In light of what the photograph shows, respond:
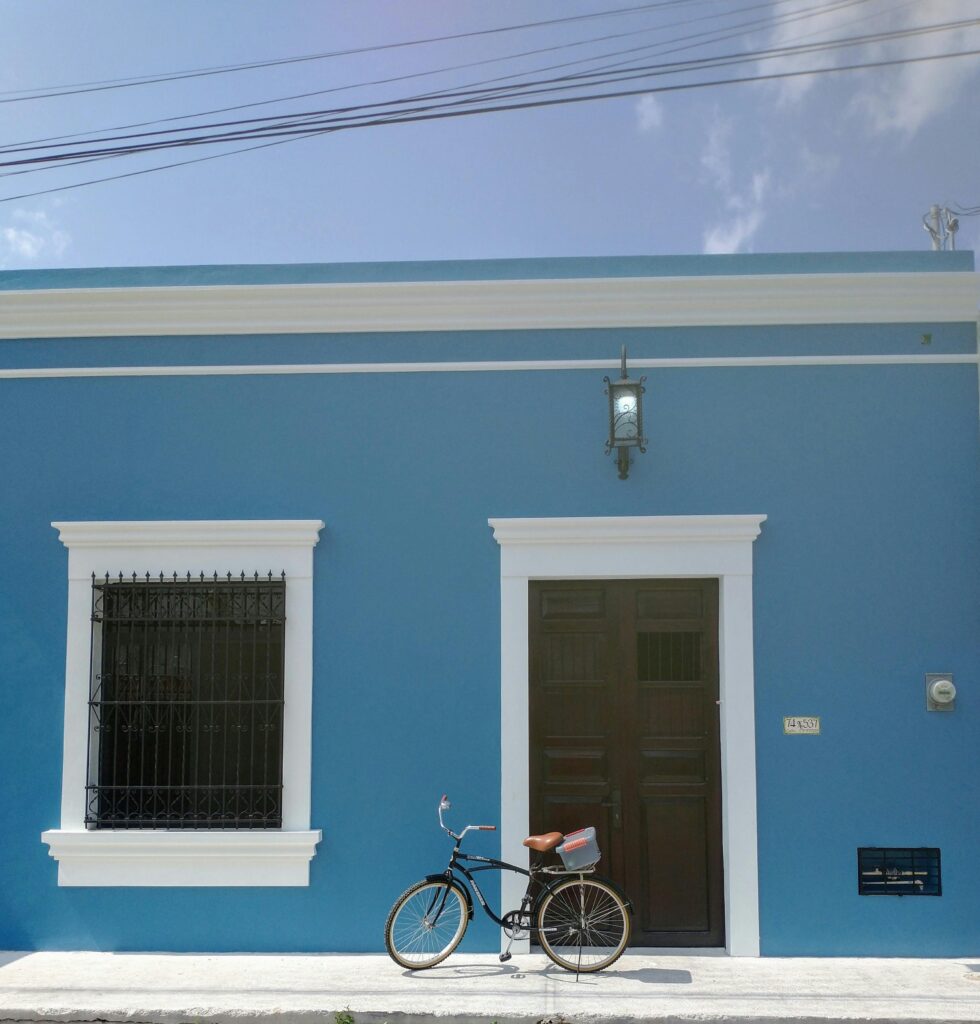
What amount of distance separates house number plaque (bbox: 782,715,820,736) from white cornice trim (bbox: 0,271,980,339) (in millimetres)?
2388

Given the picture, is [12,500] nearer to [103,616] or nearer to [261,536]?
[103,616]

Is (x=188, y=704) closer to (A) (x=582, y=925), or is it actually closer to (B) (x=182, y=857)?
(B) (x=182, y=857)

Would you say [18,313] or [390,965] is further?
[18,313]

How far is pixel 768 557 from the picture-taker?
629cm

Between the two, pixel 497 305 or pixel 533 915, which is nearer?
pixel 533 915

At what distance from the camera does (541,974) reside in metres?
5.73

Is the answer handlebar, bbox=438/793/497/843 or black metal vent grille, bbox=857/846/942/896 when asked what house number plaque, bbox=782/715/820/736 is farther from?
handlebar, bbox=438/793/497/843

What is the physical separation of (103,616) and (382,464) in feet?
6.33

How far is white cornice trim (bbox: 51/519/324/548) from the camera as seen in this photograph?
636cm

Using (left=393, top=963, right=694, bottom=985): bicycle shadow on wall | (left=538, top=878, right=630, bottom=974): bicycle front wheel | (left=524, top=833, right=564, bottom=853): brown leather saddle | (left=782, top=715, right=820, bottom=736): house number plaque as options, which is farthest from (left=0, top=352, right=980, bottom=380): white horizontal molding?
(left=393, top=963, right=694, bottom=985): bicycle shadow on wall

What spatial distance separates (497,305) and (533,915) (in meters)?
3.54

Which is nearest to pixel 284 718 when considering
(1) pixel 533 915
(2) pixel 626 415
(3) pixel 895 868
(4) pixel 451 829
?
(4) pixel 451 829

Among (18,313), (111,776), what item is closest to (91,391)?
(18,313)

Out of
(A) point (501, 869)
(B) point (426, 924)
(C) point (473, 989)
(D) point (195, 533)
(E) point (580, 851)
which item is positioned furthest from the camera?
(D) point (195, 533)
